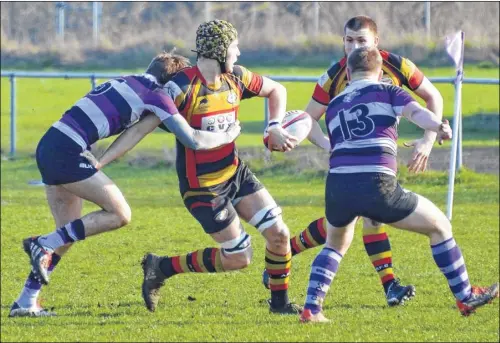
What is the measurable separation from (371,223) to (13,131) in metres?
13.6

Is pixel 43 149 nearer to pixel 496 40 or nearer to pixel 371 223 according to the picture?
pixel 371 223

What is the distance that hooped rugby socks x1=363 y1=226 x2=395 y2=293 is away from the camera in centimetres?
870

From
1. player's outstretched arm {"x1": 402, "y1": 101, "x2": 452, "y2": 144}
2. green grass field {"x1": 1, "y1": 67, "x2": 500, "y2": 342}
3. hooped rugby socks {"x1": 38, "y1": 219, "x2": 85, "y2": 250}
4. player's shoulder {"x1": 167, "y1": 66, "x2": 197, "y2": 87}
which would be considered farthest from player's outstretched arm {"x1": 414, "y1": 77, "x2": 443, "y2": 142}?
hooped rugby socks {"x1": 38, "y1": 219, "x2": 85, "y2": 250}

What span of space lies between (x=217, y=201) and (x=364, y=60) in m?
1.49

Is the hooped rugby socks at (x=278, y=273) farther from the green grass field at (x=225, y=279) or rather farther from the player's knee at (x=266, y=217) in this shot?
the player's knee at (x=266, y=217)

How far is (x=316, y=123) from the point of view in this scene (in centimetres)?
868

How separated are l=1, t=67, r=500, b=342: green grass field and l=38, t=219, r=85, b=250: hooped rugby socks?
0.60 meters

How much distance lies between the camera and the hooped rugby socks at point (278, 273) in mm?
8492

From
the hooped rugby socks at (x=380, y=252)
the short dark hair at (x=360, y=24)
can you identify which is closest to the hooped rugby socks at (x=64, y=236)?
the hooped rugby socks at (x=380, y=252)

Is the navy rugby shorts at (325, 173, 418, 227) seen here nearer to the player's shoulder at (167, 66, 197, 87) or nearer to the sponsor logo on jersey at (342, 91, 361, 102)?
the sponsor logo on jersey at (342, 91, 361, 102)

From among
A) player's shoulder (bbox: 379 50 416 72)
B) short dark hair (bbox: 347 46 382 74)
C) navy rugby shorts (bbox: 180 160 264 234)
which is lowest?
navy rugby shorts (bbox: 180 160 264 234)

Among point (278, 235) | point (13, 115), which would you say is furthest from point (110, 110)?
point (13, 115)

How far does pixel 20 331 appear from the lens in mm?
8086

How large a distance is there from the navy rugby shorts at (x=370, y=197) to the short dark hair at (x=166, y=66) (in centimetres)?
150
